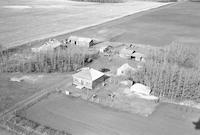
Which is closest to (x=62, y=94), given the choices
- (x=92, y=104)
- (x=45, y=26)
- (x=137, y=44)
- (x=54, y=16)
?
(x=92, y=104)

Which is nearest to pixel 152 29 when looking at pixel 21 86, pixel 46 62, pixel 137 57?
pixel 137 57

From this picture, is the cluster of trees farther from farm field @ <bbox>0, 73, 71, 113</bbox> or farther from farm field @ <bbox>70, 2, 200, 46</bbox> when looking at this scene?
farm field @ <bbox>70, 2, 200, 46</bbox>

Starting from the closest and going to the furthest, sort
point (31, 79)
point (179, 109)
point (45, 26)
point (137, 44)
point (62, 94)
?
point (179, 109) → point (62, 94) → point (31, 79) → point (137, 44) → point (45, 26)

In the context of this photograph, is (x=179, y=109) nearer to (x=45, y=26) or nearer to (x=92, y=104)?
(x=92, y=104)

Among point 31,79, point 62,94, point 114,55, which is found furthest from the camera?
point 114,55

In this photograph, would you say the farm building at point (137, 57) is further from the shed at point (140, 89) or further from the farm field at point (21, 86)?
the farm field at point (21, 86)

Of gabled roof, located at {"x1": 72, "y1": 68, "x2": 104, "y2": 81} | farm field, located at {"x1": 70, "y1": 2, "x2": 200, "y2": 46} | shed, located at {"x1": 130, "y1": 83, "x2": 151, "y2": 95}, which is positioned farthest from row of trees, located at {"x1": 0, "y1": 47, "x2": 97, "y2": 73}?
farm field, located at {"x1": 70, "y1": 2, "x2": 200, "y2": 46}

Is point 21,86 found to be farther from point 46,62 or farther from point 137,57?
point 137,57
